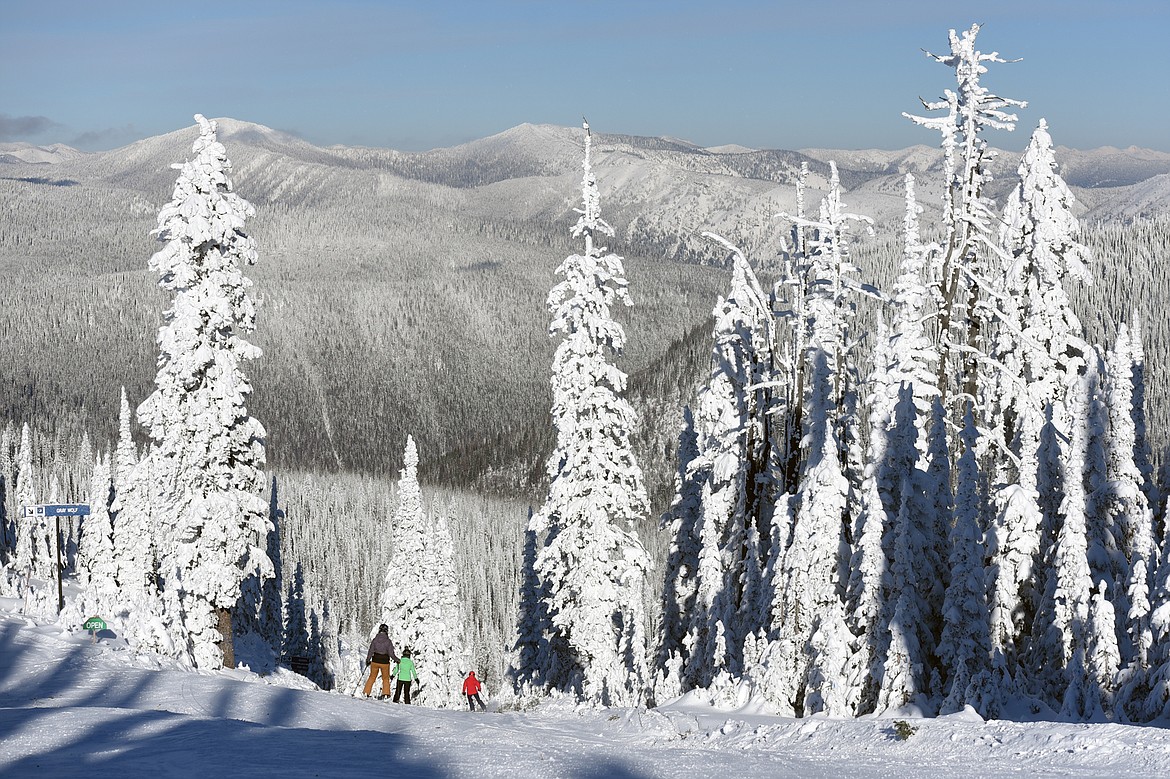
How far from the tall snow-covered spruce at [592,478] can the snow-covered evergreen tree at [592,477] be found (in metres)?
0.03

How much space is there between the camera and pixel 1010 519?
723 inches

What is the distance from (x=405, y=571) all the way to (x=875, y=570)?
3069 centimetres

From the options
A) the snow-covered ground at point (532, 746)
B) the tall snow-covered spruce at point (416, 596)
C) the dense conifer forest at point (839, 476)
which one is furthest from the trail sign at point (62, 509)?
the tall snow-covered spruce at point (416, 596)

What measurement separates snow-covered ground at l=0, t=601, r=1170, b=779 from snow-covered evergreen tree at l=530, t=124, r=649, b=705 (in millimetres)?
12511

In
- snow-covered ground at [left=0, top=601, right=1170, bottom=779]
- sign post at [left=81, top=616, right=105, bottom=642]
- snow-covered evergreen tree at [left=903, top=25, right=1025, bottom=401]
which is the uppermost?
snow-covered evergreen tree at [left=903, top=25, right=1025, bottom=401]

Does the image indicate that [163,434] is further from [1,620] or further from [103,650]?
[103,650]

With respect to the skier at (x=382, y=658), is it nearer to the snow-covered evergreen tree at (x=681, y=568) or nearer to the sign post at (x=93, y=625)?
the sign post at (x=93, y=625)

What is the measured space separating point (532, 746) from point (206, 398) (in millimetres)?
15950

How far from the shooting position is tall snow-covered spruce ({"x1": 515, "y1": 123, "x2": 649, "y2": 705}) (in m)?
27.3

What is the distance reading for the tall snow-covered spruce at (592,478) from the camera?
89.5ft

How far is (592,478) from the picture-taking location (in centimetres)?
2767

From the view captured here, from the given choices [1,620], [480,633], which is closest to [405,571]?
[1,620]

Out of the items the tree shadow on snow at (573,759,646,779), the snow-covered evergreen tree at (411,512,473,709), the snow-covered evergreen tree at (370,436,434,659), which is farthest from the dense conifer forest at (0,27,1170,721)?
the snow-covered evergreen tree at (370,436,434,659)

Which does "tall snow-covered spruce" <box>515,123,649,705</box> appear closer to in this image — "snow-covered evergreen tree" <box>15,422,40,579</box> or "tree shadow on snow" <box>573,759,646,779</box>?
"tree shadow on snow" <box>573,759,646,779</box>
